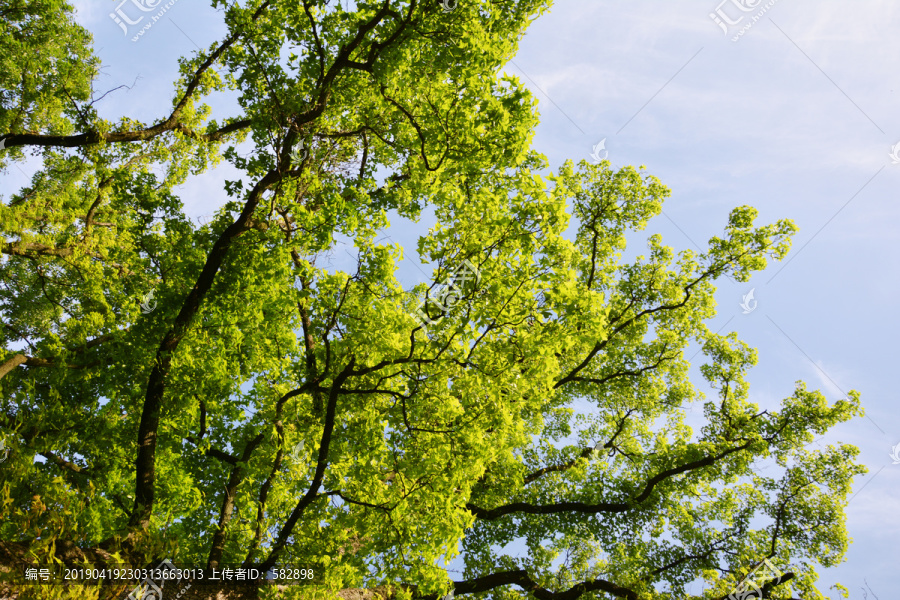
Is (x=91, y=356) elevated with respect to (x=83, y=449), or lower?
elevated

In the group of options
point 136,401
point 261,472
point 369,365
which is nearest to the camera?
point 369,365

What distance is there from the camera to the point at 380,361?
8.08 metres

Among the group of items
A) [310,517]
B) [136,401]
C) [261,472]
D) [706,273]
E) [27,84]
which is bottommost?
[310,517]

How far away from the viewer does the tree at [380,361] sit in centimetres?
780

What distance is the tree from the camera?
780cm

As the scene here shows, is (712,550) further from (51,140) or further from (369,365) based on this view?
(51,140)

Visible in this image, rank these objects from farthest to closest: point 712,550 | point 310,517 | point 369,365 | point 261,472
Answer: point 712,550
point 261,472
point 310,517
point 369,365

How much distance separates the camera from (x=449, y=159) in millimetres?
8680

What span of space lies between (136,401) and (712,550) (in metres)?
13.0

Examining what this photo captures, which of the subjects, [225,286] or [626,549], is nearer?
[225,286]

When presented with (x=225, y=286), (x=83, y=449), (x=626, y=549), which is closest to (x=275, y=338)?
(x=225, y=286)
